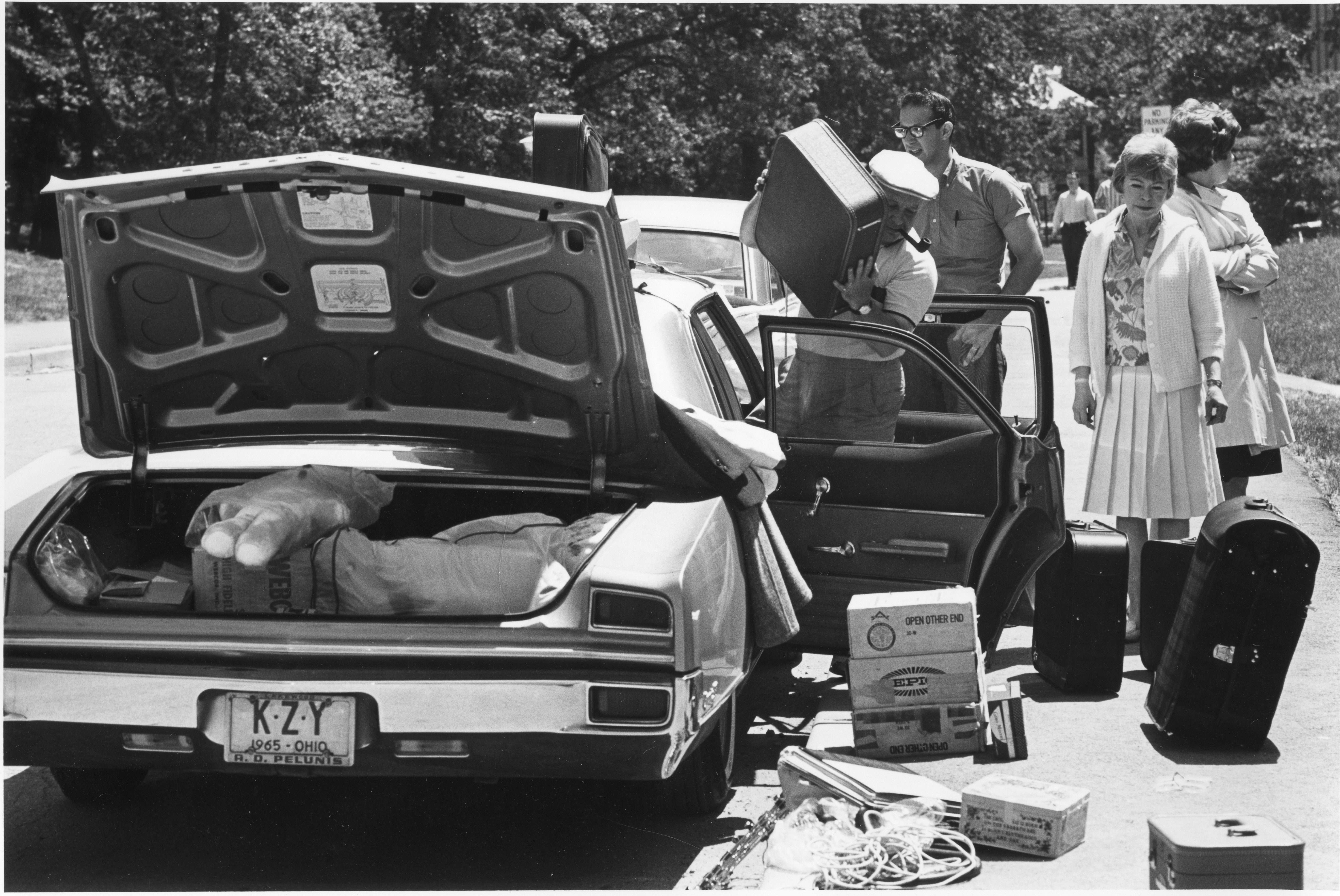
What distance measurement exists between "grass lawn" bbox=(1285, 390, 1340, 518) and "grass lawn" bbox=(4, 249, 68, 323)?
12.7m

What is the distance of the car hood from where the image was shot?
399cm

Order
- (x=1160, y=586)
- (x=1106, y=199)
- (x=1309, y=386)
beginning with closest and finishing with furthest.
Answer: (x=1160, y=586)
(x=1309, y=386)
(x=1106, y=199)

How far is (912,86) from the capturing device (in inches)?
1313

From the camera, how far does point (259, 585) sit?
426cm

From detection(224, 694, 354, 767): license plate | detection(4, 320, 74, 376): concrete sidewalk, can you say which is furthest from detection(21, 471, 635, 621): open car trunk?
detection(4, 320, 74, 376): concrete sidewalk

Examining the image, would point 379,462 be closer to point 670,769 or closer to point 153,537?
point 153,537

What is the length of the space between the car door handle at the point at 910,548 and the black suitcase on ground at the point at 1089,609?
24.7 inches

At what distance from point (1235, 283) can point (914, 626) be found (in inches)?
108

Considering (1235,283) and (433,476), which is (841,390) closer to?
(433,476)

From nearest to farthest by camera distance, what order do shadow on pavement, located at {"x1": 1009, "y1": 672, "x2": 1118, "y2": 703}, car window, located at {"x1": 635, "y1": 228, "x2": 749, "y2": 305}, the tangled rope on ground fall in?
the tangled rope on ground, shadow on pavement, located at {"x1": 1009, "y1": 672, "x2": 1118, "y2": 703}, car window, located at {"x1": 635, "y1": 228, "x2": 749, "y2": 305}

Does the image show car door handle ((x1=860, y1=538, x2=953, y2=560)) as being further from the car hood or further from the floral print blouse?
the floral print blouse

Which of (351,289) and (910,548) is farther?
(910,548)

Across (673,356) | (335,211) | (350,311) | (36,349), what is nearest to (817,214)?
(673,356)

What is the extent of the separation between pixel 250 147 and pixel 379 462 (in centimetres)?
2035
